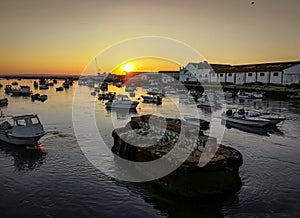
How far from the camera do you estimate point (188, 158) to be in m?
14.1

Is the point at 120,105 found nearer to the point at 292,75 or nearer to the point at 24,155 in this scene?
the point at 24,155

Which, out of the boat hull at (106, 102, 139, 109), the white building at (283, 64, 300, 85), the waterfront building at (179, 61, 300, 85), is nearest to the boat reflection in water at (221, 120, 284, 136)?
the boat hull at (106, 102, 139, 109)

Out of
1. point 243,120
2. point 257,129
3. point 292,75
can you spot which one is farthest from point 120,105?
point 292,75

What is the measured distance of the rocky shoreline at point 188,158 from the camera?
13172 millimetres

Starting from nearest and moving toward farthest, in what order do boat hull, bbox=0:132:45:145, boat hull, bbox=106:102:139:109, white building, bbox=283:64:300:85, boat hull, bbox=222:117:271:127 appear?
boat hull, bbox=0:132:45:145, boat hull, bbox=222:117:271:127, boat hull, bbox=106:102:139:109, white building, bbox=283:64:300:85

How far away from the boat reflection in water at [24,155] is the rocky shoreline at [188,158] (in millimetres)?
5338

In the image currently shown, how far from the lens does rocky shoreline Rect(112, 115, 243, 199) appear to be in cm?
1317

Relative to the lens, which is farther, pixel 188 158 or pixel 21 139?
pixel 21 139

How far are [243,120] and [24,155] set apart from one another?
22348 millimetres

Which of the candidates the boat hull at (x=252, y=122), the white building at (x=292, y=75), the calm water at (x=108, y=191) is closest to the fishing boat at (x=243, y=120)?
the boat hull at (x=252, y=122)

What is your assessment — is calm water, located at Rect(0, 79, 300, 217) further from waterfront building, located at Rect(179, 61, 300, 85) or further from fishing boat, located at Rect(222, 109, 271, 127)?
waterfront building, located at Rect(179, 61, 300, 85)

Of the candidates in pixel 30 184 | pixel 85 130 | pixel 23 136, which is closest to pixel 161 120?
pixel 30 184

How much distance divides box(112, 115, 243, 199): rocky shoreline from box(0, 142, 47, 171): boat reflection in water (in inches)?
210

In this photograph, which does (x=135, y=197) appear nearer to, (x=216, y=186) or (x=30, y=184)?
(x=216, y=186)
